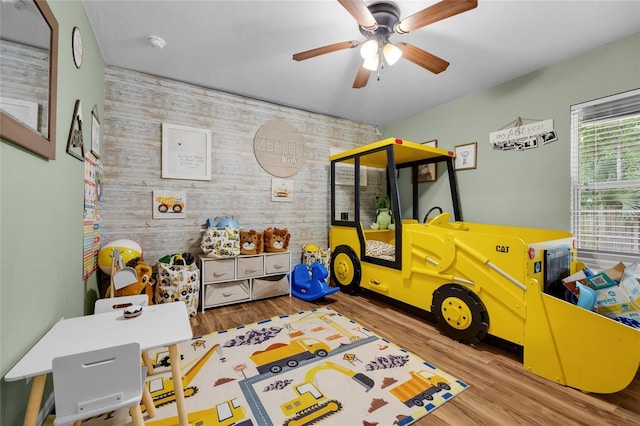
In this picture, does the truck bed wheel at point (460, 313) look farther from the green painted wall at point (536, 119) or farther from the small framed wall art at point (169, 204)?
the small framed wall art at point (169, 204)

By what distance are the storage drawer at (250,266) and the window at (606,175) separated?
3171mm

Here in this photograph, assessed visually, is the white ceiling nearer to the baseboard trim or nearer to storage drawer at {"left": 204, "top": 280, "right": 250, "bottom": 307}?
storage drawer at {"left": 204, "top": 280, "right": 250, "bottom": 307}

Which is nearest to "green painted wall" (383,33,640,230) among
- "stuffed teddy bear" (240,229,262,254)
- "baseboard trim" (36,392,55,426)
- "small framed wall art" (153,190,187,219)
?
"stuffed teddy bear" (240,229,262,254)

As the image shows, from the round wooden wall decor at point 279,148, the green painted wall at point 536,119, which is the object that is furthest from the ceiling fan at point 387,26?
the round wooden wall decor at point 279,148

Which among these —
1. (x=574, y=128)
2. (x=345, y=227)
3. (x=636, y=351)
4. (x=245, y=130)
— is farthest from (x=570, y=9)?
(x=245, y=130)

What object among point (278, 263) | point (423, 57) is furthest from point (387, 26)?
point (278, 263)

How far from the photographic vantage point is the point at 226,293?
299cm

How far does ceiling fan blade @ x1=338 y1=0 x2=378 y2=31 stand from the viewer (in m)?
1.47

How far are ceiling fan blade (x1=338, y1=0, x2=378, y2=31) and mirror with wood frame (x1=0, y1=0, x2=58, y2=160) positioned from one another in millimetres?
1395

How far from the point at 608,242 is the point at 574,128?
1055mm

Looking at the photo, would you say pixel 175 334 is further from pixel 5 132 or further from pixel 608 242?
pixel 608 242

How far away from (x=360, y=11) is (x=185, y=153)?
2341 mm

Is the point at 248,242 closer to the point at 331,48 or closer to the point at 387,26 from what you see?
the point at 331,48

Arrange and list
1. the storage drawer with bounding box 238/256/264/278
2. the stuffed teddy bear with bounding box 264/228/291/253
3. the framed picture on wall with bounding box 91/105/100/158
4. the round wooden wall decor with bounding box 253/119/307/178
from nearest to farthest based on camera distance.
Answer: the framed picture on wall with bounding box 91/105/100/158, the storage drawer with bounding box 238/256/264/278, the stuffed teddy bear with bounding box 264/228/291/253, the round wooden wall decor with bounding box 253/119/307/178
